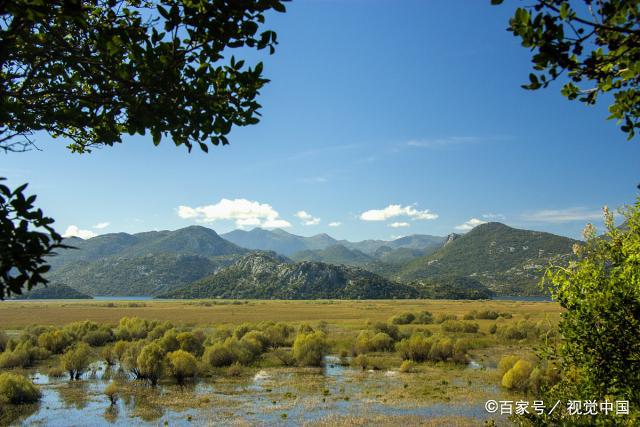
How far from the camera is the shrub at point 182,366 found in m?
30.6

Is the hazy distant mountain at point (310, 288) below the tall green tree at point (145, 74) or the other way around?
below

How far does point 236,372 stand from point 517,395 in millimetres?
19681

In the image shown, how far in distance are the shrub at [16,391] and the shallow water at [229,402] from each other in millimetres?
697

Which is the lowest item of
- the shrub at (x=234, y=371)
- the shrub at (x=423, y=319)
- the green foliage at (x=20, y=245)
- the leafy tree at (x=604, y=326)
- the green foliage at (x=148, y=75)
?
the shrub at (x=423, y=319)

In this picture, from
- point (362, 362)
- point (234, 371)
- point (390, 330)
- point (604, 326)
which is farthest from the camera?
point (390, 330)

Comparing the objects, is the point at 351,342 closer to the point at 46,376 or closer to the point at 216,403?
the point at 216,403

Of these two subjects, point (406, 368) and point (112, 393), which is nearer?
point (112, 393)

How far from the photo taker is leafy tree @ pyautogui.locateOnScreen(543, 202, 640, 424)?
25.1ft

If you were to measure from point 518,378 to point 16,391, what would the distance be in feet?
98.3

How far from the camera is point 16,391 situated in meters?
24.5

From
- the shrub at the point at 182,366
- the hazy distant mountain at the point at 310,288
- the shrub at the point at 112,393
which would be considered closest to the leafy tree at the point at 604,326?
the shrub at the point at 112,393

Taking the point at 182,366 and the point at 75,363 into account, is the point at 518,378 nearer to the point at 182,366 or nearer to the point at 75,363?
the point at 182,366

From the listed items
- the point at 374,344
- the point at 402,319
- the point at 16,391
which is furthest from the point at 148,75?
the point at 402,319

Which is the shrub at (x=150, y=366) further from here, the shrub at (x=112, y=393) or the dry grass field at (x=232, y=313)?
the dry grass field at (x=232, y=313)
